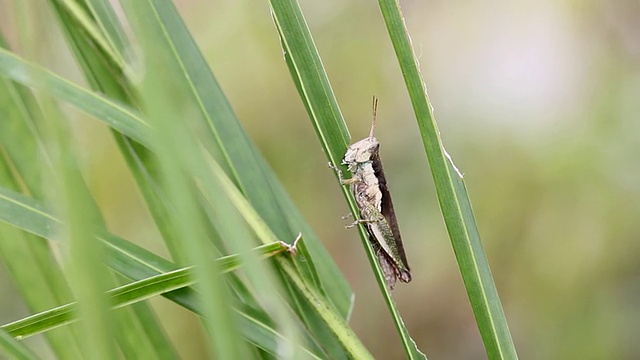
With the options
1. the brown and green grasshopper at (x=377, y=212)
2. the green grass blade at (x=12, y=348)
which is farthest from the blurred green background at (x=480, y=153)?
the green grass blade at (x=12, y=348)

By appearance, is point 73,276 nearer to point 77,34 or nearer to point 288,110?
point 77,34

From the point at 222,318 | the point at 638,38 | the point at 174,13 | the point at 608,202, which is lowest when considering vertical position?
the point at 608,202

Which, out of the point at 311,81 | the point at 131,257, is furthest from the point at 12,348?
the point at 311,81

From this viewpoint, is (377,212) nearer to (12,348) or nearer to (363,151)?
(363,151)

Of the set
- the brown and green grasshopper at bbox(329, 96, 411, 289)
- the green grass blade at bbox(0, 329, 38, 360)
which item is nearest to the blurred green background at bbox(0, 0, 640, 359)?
the brown and green grasshopper at bbox(329, 96, 411, 289)

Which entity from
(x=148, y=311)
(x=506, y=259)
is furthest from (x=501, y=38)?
(x=148, y=311)
